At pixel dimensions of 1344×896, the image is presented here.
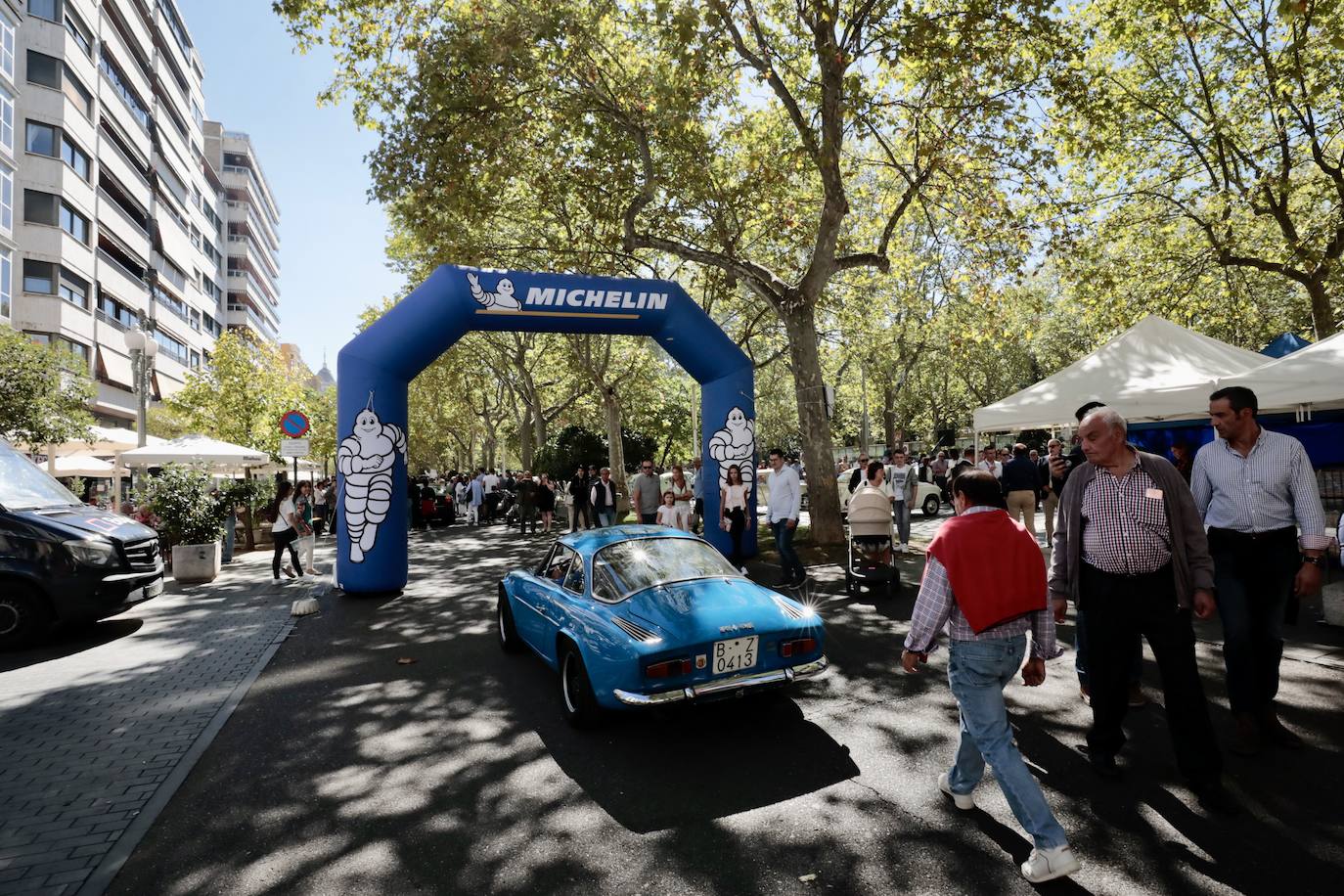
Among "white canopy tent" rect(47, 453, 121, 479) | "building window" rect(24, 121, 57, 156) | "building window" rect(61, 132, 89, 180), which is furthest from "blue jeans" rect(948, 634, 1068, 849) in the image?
"building window" rect(61, 132, 89, 180)

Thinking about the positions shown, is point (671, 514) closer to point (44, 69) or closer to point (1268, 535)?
point (1268, 535)

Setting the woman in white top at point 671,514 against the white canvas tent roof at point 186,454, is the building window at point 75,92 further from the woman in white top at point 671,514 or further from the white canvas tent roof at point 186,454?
the woman in white top at point 671,514

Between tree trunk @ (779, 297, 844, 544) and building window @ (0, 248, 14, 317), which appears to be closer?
tree trunk @ (779, 297, 844, 544)

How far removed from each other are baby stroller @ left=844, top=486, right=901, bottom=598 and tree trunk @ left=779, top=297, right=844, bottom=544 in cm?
450

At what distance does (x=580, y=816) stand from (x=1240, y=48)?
18.5 metres

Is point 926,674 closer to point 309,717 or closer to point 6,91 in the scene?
point 309,717

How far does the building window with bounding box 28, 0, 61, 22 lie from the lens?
28.1 metres

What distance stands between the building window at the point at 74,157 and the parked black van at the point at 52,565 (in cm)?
2893

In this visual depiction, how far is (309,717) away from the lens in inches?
215

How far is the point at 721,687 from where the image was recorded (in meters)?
4.57

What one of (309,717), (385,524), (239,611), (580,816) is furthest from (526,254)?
(580,816)

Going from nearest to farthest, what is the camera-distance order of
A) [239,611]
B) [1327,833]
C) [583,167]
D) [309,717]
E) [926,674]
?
[1327,833] < [309,717] < [926,674] < [239,611] < [583,167]

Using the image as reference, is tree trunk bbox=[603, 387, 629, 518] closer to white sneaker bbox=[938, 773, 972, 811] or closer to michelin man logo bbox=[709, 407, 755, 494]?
michelin man logo bbox=[709, 407, 755, 494]

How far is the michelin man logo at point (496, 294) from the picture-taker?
36.5 ft
